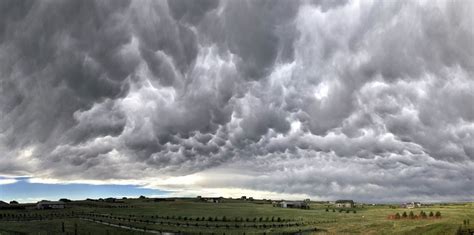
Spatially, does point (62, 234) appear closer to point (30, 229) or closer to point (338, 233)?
point (30, 229)

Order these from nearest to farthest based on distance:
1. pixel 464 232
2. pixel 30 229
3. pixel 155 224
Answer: pixel 464 232 < pixel 30 229 < pixel 155 224

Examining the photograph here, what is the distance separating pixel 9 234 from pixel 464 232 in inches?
3101

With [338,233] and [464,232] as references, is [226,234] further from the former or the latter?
[464,232]

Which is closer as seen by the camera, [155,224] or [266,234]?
[266,234]

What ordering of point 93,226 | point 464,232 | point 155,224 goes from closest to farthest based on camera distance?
1. point 464,232
2. point 93,226
3. point 155,224

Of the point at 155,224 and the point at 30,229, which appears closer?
the point at 30,229

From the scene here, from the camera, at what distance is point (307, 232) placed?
90812 millimetres

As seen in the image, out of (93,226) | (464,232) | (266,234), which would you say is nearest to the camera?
(464,232)

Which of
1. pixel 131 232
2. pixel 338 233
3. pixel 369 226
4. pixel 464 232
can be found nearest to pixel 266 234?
pixel 338 233

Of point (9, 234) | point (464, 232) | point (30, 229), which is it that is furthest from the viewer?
point (30, 229)

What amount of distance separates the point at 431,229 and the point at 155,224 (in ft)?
213

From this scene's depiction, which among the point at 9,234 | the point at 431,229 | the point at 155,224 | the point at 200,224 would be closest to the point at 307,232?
the point at 431,229

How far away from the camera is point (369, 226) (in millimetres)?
90438

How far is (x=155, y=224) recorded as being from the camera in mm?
111250
